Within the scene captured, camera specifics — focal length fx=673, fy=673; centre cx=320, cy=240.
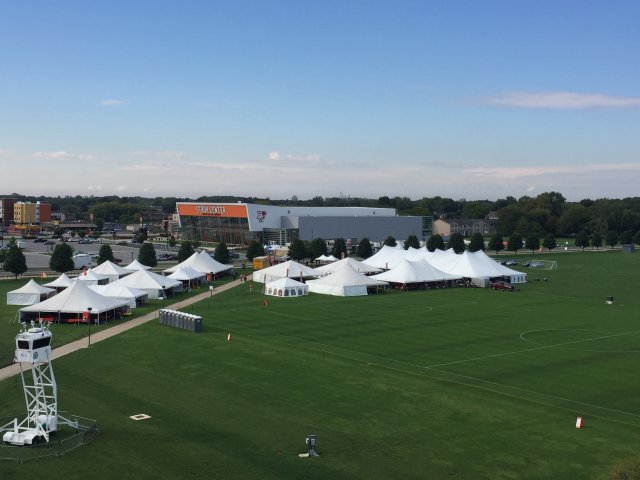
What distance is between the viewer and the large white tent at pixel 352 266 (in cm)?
6973

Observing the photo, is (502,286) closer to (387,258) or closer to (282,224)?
(387,258)

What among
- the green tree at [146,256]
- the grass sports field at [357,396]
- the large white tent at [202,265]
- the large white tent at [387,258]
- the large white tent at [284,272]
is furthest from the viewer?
the green tree at [146,256]

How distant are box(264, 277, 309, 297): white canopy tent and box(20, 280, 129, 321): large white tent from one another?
16.3 meters

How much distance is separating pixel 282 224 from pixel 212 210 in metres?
14.3

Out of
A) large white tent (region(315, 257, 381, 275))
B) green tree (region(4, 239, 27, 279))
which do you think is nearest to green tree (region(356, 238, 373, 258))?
large white tent (region(315, 257, 381, 275))

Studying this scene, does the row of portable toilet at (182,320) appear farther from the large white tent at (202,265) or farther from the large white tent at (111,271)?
the large white tent at (202,265)

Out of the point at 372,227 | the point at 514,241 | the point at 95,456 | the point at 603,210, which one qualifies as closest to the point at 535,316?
the point at 95,456

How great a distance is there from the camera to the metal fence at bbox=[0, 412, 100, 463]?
70.3 ft

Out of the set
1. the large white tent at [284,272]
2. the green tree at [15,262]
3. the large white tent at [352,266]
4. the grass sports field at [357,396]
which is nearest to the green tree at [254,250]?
the large white tent at [352,266]

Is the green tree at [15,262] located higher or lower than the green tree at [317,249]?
lower

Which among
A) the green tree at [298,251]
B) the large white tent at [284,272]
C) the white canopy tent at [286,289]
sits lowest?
the white canopy tent at [286,289]

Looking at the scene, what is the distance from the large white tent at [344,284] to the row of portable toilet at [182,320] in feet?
64.7

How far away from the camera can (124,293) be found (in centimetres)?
5269

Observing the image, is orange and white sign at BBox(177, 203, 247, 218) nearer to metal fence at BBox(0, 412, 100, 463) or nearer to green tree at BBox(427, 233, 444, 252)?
green tree at BBox(427, 233, 444, 252)
